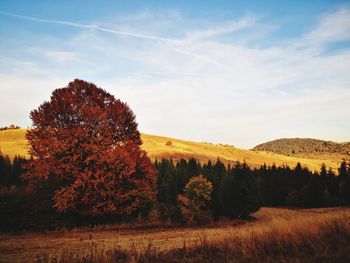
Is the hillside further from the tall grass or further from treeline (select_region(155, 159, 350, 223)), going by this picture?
the tall grass

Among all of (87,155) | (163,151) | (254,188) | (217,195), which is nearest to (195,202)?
(217,195)

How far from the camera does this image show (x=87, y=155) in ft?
76.4

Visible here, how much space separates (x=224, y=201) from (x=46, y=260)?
1329 inches

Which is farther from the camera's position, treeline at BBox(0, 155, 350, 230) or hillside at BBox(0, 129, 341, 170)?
hillside at BBox(0, 129, 341, 170)

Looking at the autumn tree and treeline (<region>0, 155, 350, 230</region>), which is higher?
the autumn tree

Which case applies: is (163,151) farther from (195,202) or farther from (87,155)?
(87,155)

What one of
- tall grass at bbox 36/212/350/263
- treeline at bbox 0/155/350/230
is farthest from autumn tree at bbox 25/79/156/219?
tall grass at bbox 36/212/350/263

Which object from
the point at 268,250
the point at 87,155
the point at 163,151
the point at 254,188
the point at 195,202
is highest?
the point at 163,151

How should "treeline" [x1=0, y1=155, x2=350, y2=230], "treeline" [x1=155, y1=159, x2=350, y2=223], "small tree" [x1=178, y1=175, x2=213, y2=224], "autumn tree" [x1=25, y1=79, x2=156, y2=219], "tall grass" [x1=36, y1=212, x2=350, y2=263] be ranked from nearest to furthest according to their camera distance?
"tall grass" [x1=36, y1=212, x2=350, y2=263] < "treeline" [x1=0, y1=155, x2=350, y2=230] < "autumn tree" [x1=25, y1=79, x2=156, y2=219] < "small tree" [x1=178, y1=175, x2=213, y2=224] < "treeline" [x1=155, y1=159, x2=350, y2=223]

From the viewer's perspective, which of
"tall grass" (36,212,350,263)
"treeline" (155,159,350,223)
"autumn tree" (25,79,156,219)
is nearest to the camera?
"tall grass" (36,212,350,263)

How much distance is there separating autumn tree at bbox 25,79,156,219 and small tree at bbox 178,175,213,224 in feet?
19.6

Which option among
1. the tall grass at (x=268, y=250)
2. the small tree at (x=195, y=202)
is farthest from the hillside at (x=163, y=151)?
the tall grass at (x=268, y=250)

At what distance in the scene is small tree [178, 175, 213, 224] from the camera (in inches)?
1187

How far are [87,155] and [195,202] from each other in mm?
15132
